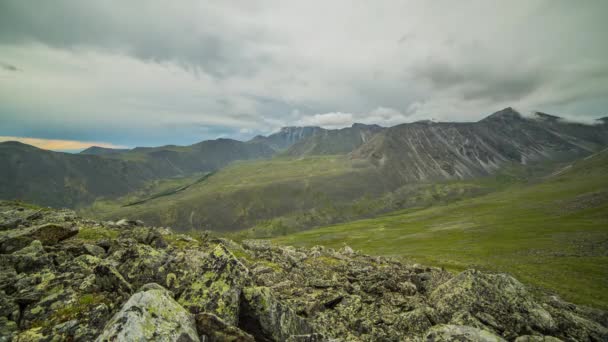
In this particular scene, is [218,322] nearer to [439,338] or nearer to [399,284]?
[439,338]

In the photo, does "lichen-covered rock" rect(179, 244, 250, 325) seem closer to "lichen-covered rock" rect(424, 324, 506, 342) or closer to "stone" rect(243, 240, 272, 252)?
"lichen-covered rock" rect(424, 324, 506, 342)

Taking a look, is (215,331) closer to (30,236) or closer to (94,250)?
(94,250)

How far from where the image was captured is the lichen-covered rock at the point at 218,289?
11398mm

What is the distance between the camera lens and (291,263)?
34.2 metres

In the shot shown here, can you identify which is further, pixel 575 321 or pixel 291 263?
pixel 291 263

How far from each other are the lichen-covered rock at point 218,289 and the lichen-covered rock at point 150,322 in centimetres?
191

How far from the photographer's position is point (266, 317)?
12.0m

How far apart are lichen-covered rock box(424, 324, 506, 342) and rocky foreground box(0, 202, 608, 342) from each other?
0.05m

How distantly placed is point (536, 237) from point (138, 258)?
447ft

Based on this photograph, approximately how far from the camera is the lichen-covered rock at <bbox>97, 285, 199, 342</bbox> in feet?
26.2

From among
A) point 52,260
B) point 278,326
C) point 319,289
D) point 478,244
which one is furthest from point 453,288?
point 478,244

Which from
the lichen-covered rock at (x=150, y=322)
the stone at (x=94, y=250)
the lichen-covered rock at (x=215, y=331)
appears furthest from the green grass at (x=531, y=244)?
the stone at (x=94, y=250)

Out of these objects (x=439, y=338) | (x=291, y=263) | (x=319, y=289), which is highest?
(x=439, y=338)

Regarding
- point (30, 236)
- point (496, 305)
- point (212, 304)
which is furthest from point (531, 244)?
point (30, 236)
